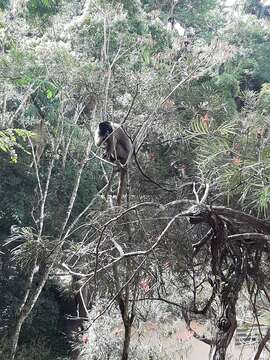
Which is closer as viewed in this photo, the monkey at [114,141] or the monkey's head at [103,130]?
the monkey at [114,141]

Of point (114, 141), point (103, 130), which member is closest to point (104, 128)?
point (103, 130)

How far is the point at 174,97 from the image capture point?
600cm

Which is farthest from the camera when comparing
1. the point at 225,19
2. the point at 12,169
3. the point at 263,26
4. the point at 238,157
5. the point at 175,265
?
the point at 225,19

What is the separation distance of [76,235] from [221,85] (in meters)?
3.53

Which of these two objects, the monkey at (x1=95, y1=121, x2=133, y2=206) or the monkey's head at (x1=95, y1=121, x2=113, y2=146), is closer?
the monkey at (x1=95, y1=121, x2=133, y2=206)

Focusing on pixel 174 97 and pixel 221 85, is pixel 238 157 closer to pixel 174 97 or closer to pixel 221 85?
pixel 174 97

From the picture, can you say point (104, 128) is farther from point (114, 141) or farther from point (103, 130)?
point (114, 141)

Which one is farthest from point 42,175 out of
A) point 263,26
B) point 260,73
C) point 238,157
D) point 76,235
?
point 263,26

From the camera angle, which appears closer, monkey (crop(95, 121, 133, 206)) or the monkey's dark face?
monkey (crop(95, 121, 133, 206))

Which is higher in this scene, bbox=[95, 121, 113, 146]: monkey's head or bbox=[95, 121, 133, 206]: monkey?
bbox=[95, 121, 113, 146]: monkey's head

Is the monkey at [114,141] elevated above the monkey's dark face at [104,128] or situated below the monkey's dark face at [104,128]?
below

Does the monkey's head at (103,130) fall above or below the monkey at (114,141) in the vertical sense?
above

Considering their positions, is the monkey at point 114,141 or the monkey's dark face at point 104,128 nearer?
the monkey at point 114,141

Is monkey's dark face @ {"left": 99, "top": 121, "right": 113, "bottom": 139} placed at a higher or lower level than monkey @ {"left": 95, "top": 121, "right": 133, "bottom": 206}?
higher
